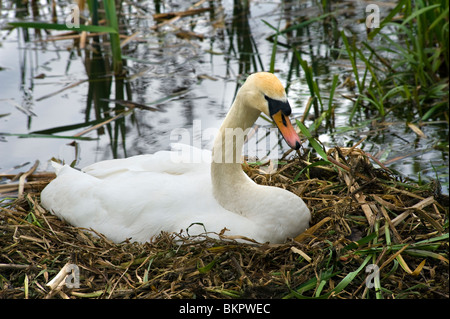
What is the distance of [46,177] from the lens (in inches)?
198

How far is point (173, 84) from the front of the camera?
23.1 feet

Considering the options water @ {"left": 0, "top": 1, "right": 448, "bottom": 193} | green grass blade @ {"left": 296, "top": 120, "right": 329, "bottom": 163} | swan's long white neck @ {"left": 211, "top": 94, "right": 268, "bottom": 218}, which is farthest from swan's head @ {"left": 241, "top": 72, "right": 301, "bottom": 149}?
water @ {"left": 0, "top": 1, "right": 448, "bottom": 193}

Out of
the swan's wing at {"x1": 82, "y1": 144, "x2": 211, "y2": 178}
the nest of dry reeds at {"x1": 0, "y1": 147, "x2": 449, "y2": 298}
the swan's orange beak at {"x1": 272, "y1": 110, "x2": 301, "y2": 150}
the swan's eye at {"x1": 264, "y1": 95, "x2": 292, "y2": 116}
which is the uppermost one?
the swan's eye at {"x1": 264, "y1": 95, "x2": 292, "y2": 116}

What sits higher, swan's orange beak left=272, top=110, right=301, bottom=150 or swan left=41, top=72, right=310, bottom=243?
swan's orange beak left=272, top=110, right=301, bottom=150

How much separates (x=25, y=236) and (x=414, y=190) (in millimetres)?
2578

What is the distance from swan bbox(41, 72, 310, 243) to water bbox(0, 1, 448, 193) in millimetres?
1350

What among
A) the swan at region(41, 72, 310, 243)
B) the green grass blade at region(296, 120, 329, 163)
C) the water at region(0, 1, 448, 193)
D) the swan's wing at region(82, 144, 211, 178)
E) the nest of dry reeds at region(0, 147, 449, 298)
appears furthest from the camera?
the water at region(0, 1, 448, 193)

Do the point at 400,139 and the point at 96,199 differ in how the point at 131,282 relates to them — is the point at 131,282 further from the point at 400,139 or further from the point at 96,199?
the point at 400,139

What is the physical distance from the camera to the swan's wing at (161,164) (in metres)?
4.34

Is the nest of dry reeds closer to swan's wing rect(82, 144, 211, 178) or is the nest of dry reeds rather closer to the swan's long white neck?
the swan's long white neck

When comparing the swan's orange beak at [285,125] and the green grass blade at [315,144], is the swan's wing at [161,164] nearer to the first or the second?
the green grass blade at [315,144]

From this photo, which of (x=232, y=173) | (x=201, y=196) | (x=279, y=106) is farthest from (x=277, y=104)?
(x=201, y=196)

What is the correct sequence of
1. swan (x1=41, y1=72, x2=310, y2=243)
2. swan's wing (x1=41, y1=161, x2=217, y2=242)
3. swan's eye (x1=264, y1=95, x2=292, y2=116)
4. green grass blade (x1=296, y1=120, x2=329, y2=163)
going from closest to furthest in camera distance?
swan's eye (x1=264, y1=95, x2=292, y2=116), swan (x1=41, y1=72, x2=310, y2=243), swan's wing (x1=41, y1=161, x2=217, y2=242), green grass blade (x1=296, y1=120, x2=329, y2=163)

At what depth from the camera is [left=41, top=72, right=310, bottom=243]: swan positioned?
3738 millimetres
